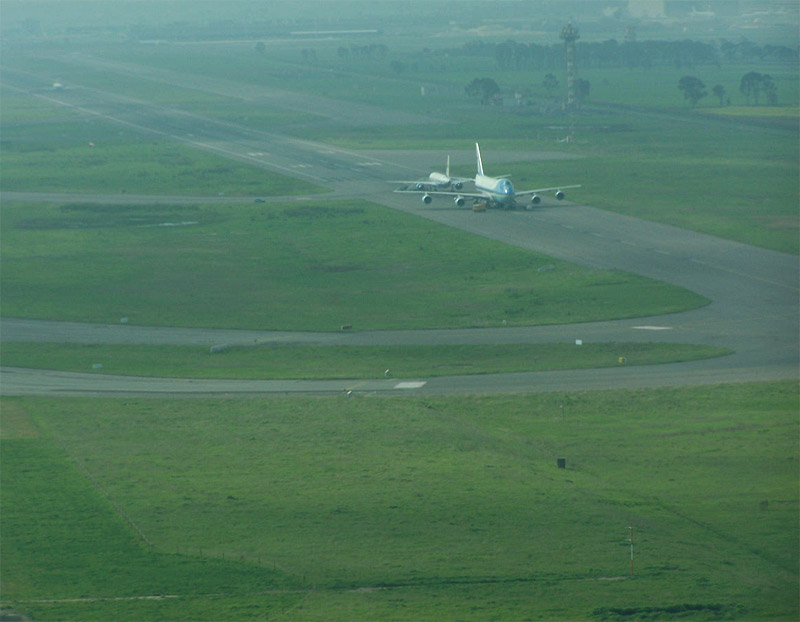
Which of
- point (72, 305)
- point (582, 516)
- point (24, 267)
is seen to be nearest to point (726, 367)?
point (582, 516)

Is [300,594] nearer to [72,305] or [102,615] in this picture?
[102,615]

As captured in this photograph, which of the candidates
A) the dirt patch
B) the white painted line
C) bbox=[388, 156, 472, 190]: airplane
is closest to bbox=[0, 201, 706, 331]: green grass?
bbox=[388, 156, 472, 190]: airplane

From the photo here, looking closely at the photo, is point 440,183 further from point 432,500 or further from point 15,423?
point 432,500

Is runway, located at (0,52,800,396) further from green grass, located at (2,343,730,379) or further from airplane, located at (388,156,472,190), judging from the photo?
airplane, located at (388,156,472,190)

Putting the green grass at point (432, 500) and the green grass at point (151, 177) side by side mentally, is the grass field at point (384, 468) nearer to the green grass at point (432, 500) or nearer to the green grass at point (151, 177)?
the green grass at point (432, 500)

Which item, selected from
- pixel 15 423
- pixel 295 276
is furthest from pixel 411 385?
pixel 295 276

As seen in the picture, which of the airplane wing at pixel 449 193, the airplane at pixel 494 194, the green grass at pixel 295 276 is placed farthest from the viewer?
the airplane wing at pixel 449 193

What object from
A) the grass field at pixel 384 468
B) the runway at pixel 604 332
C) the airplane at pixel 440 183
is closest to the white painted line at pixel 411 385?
the runway at pixel 604 332
